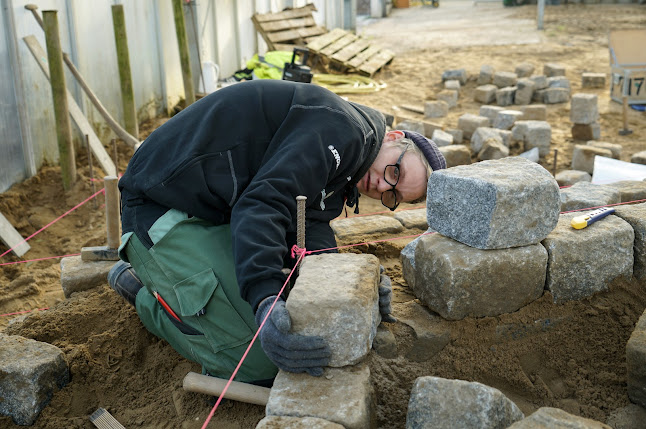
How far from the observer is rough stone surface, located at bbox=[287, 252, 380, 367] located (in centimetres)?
250

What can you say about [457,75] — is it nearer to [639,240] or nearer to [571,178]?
[571,178]

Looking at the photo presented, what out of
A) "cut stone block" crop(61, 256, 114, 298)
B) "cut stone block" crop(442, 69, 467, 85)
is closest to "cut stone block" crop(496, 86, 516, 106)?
"cut stone block" crop(442, 69, 467, 85)

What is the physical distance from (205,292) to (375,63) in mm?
10350

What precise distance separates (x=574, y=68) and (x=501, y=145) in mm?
5826

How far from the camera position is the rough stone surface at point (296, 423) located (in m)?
2.23

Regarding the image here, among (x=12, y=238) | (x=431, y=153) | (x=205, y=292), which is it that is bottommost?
(x=12, y=238)

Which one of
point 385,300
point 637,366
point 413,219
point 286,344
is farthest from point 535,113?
point 286,344

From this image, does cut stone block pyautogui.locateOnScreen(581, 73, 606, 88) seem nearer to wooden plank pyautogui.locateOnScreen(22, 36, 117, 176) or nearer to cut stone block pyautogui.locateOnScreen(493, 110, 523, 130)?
cut stone block pyautogui.locateOnScreen(493, 110, 523, 130)

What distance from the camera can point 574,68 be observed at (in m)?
12.0

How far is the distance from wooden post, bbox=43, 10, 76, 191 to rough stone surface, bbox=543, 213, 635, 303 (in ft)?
14.4

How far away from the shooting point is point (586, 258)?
3123 millimetres

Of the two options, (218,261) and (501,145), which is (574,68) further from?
(218,261)

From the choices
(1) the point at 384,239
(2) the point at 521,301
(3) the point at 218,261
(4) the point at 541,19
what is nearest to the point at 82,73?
(1) the point at 384,239

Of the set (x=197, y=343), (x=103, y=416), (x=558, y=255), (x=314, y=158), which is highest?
(x=314, y=158)
